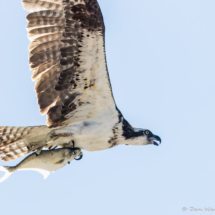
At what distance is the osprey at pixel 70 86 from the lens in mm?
8703

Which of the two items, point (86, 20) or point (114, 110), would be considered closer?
point (86, 20)

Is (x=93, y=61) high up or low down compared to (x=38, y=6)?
down

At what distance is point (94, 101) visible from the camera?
368 inches

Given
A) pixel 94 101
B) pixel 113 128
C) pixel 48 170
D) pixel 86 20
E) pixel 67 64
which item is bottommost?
pixel 48 170

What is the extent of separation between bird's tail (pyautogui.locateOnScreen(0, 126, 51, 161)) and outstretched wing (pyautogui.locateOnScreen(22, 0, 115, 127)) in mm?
373

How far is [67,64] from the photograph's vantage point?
892cm

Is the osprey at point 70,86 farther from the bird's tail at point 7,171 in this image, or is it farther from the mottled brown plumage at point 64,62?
the bird's tail at point 7,171

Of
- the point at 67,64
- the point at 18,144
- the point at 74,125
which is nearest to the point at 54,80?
the point at 67,64

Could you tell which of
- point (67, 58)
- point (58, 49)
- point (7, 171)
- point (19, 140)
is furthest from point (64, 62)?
point (7, 171)

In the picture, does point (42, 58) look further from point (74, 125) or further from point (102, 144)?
point (102, 144)

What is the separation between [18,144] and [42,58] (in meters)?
1.90

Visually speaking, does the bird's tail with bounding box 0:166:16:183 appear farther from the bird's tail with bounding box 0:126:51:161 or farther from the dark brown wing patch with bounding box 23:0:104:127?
the dark brown wing patch with bounding box 23:0:104:127

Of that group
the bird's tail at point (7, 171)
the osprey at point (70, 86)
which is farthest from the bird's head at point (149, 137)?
the bird's tail at point (7, 171)

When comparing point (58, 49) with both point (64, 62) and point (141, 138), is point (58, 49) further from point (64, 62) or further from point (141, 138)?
point (141, 138)
